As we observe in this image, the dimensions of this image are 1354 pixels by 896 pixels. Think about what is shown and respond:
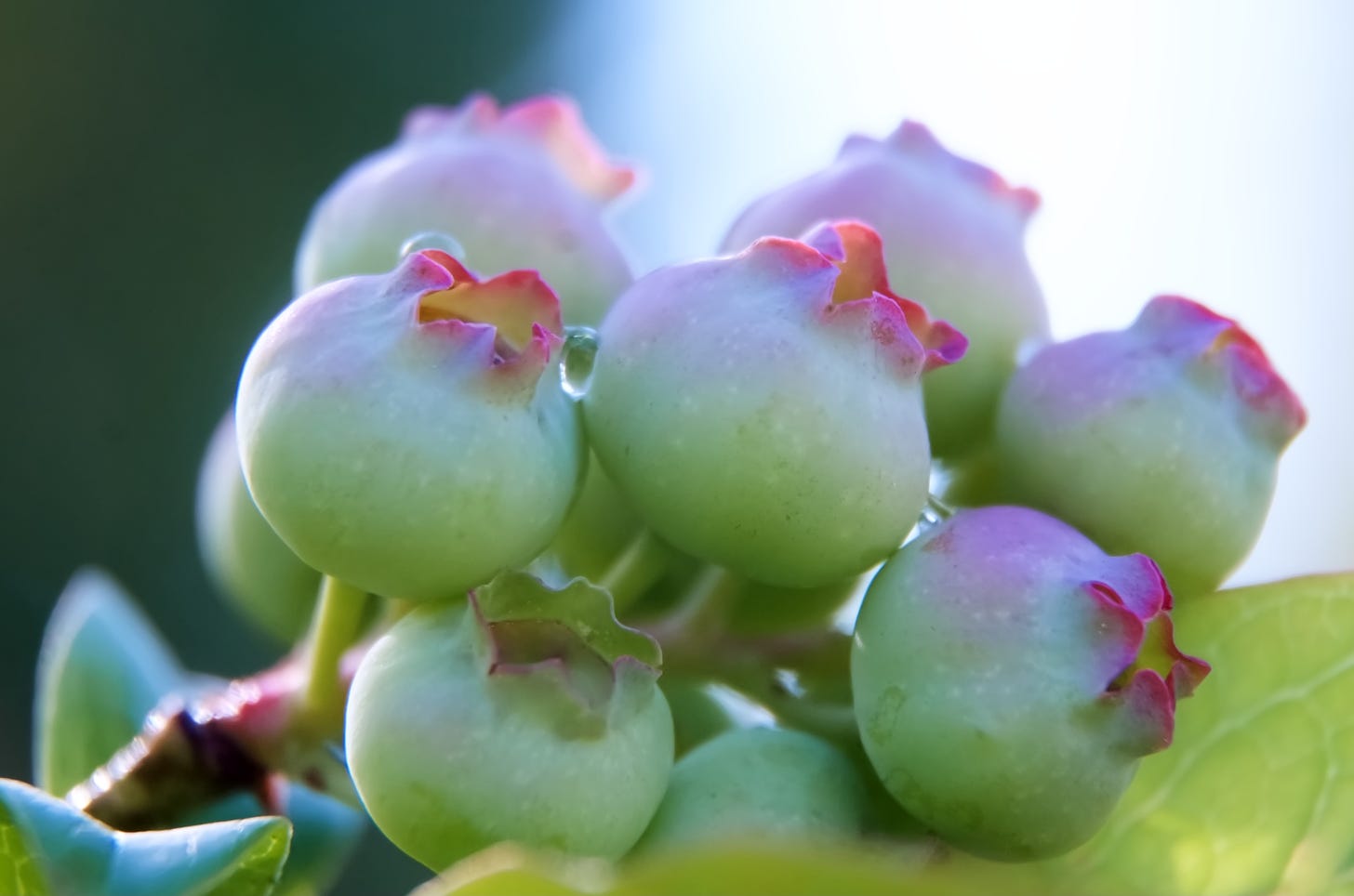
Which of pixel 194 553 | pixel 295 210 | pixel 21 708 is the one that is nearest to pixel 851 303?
pixel 21 708

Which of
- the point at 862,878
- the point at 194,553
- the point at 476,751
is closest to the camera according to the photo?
the point at 862,878

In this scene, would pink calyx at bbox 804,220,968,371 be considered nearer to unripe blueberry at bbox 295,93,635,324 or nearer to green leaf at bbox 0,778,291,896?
unripe blueberry at bbox 295,93,635,324

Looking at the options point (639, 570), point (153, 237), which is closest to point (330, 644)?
point (639, 570)

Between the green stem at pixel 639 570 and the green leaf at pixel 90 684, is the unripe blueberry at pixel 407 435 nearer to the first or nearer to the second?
the green stem at pixel 639 570

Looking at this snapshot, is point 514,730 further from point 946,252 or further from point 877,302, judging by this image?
point 946,252

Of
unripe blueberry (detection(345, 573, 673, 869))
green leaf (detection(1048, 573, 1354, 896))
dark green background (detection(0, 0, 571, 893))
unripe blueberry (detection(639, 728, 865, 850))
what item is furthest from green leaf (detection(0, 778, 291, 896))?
dark green background (detection(0, 0, 571, 893))

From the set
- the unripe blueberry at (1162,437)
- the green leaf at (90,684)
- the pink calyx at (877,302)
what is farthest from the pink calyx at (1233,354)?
the green leaf at (90,684)

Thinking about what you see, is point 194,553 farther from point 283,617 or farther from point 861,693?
point 861,693
